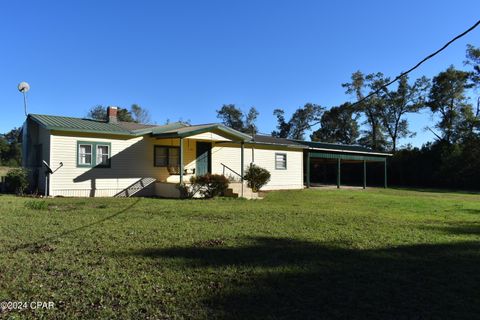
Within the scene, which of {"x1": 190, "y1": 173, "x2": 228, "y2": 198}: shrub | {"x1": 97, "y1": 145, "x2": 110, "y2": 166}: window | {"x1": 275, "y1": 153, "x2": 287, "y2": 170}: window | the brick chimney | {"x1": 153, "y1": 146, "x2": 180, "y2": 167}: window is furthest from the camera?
{"x1": 275, "y1": 153, "x2": 287, "y2": 170}: window

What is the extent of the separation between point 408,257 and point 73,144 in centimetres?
1344

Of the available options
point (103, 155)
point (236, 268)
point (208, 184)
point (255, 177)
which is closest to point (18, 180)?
point (103, 155)

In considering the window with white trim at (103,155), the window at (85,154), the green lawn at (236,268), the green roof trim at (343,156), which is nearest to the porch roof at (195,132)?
the window with white trim at (103,155)

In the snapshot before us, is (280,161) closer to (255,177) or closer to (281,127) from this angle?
(255,177)

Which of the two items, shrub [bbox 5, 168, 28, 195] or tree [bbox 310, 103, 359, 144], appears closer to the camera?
shrub [bbox 5, 168, 28, 195]

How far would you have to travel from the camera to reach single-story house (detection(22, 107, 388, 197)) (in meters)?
15.4

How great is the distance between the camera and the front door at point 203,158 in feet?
63.4

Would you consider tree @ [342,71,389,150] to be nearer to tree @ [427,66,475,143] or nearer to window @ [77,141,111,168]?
tree @ [427,66,475,143]

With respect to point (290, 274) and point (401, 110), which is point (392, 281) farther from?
point (401, 110)

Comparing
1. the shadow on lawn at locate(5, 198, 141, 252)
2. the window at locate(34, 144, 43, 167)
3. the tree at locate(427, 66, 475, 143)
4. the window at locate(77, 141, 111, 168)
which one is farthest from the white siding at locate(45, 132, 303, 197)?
the tree at locate(427, 66, 475, 143)

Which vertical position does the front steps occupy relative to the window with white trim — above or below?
below

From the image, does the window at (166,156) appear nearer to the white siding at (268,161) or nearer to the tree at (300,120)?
the white siding at (268,161)

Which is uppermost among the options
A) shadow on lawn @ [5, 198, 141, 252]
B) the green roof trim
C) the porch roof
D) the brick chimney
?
the brick chimney

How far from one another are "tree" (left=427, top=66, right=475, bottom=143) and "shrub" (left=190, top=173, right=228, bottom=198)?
34.1m
